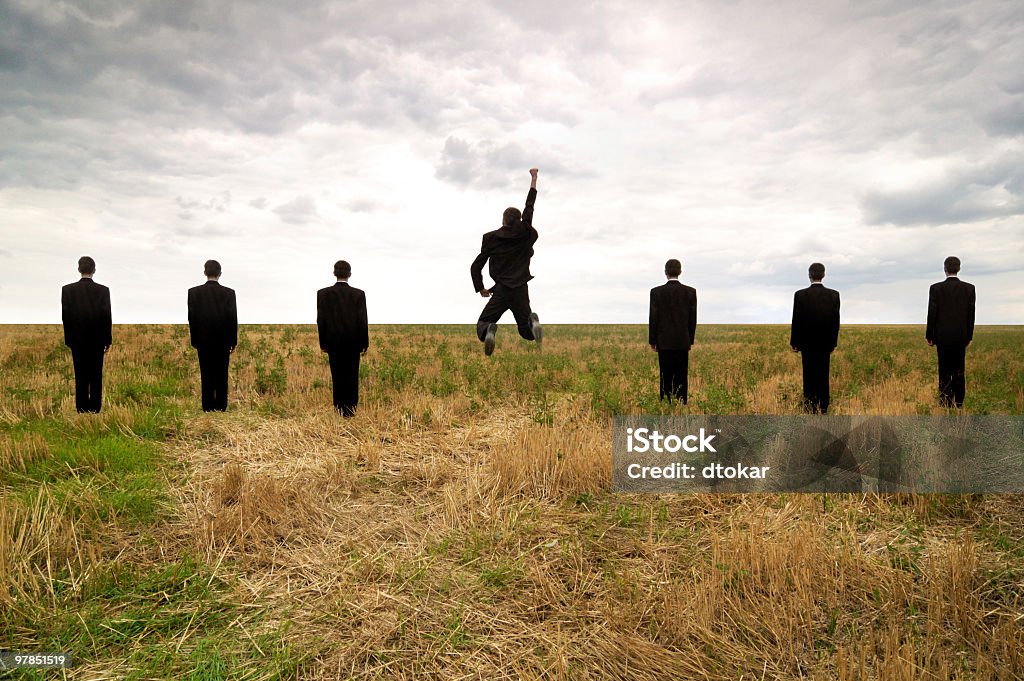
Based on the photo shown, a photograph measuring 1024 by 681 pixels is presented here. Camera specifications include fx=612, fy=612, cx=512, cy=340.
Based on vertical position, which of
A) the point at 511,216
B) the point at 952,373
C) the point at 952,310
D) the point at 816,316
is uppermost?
the point at 511,216

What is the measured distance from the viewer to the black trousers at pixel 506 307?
970 centimetres

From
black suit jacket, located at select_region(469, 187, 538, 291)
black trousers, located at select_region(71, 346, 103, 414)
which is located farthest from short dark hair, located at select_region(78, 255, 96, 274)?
black suit jacket, located at select_region(469, 187, 538, 291)

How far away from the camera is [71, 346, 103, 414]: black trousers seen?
1016 cm

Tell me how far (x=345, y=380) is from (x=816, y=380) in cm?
776

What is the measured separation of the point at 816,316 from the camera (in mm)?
9734

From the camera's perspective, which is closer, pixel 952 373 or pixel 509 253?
pixel 509 253

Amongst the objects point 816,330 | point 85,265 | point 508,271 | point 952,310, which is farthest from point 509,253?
point 952,310

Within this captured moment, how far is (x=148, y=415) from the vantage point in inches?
367

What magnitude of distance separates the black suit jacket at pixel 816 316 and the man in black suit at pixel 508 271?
13.8 feet

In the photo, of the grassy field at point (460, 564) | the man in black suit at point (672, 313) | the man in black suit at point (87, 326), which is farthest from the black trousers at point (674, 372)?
the man in black suit at point (87, 326)

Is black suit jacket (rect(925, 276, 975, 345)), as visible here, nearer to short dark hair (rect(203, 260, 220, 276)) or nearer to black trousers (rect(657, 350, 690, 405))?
black trousers (rect(657, 350, 690, 405))

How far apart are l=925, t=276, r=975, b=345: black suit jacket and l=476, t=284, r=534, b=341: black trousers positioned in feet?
24.1

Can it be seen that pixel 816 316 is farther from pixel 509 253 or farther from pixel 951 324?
pixel 509 253

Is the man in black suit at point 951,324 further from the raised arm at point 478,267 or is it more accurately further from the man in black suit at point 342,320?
the man in black suit at point 342,320
